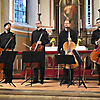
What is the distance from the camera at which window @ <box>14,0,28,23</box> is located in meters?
10.2

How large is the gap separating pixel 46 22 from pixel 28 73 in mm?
3821

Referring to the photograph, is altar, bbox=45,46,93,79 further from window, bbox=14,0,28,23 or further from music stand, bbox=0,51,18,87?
window, bbox=14,0,28,23

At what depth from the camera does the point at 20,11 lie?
34.3ft

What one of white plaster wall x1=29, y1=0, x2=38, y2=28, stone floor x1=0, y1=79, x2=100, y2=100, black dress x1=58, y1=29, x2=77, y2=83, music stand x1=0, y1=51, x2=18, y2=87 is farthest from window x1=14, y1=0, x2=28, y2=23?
stone floor x1=0, y1=79, x2=100, y2=100

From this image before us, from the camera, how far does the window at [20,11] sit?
10195 millimetres

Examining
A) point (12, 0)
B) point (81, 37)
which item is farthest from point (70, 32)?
point (12, 0)

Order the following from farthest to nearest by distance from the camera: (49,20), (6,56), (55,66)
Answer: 1. (49,20)
2. (55,66)
3. (6,56)

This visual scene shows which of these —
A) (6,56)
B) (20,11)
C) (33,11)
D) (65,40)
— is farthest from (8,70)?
(33,11)

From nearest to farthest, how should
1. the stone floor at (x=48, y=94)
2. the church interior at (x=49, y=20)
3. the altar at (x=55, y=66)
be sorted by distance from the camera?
1. the stone floor at (x=48, y=94)
2. the altar at (x=55, y=66)
3. the church interior at (x=49, y=20)

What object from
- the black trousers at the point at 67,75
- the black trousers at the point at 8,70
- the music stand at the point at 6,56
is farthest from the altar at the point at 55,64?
the music stand at the point at 6,56

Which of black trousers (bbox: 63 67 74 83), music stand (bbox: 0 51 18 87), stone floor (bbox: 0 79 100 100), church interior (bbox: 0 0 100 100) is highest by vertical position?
church interior (bbox: 0 0 100 100)

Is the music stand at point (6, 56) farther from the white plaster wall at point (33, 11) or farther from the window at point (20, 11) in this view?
the white plaster wall at point (33, 11)

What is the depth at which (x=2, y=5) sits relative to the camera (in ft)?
29.2

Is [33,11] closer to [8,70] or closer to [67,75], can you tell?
[8,70]
